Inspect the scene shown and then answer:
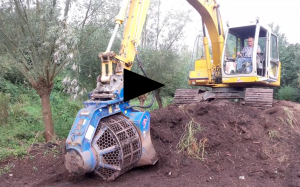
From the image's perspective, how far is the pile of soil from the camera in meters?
4.85

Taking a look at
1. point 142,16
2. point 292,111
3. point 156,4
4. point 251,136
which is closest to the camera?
point 142,16

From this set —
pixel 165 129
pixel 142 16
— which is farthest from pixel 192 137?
pixel 142 16

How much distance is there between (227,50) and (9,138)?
6273 mm

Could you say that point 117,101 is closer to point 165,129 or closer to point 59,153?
point 165,129

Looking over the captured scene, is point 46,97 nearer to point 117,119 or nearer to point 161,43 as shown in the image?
point 117,119

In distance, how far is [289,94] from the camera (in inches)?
703

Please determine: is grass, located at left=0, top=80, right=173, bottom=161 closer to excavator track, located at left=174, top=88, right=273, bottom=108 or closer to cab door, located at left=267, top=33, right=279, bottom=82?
excavator track, located at left=174, top=88, right=273, bottom=108

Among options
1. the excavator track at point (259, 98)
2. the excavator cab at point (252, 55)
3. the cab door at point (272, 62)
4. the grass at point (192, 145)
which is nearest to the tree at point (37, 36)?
the grass at point (192, 145)

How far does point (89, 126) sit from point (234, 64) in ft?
17.8

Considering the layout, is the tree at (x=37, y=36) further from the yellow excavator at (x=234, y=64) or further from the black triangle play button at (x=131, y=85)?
the yellow excavator at (x=234, y=64)

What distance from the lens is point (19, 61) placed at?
697cm

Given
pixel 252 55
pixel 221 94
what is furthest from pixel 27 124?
pixel 252 55

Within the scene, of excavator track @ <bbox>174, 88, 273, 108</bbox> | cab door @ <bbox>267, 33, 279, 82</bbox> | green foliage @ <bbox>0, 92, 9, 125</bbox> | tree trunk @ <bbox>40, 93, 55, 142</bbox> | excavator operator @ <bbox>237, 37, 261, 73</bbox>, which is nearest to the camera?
tree trunk @ <bbox>40, 93, 55, 142</bbox>

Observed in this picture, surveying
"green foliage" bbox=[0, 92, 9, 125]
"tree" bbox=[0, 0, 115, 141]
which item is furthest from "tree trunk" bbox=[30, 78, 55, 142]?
"green foliage" bbox=[0, 92, 9, 125]
